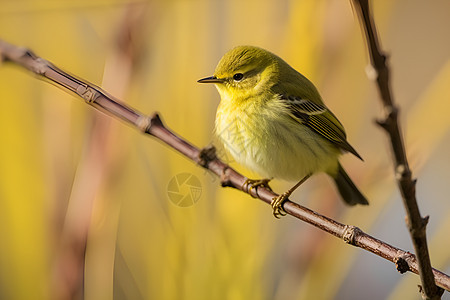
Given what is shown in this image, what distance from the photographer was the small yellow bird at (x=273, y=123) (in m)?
1.51

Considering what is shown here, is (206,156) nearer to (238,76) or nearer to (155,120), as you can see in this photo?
(155,120)

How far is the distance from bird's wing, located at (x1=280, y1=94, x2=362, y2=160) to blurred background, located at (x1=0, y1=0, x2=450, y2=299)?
83mm

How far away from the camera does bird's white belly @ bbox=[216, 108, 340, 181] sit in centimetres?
150

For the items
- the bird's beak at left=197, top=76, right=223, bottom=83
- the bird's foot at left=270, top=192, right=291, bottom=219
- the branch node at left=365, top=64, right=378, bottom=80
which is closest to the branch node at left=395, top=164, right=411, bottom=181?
the branch node at left=365, top=64, right=378, bottom=80

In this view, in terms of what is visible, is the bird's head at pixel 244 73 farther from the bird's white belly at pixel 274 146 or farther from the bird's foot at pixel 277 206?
the bird's foot at pixel 277 206

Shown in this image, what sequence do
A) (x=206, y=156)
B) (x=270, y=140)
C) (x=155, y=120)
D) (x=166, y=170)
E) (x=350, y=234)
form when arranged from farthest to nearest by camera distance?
1. (x=270, y=140)
2. (x=166, y=170)
3. (x=206, y=156)
4. (x=155, y=120)
5. (x=350, y=234)

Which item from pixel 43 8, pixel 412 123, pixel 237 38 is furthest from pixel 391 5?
pixel 43 8

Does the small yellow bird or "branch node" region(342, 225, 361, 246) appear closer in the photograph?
"branch node" region(342, 225, 361, 246)

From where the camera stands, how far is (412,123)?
4.26ft

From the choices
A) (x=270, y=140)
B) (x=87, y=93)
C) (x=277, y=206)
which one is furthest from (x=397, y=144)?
(x=270, y=140)

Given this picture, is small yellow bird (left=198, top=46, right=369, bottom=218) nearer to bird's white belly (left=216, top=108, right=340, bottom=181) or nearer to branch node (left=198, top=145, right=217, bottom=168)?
bird's white belly (left=216, top=108, right=340, bottom=181)

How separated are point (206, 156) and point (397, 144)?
2.12ft

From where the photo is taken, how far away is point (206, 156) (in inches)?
43.9

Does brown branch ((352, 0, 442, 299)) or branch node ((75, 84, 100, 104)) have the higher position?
brown branch ((352, 0, 442, 299))
